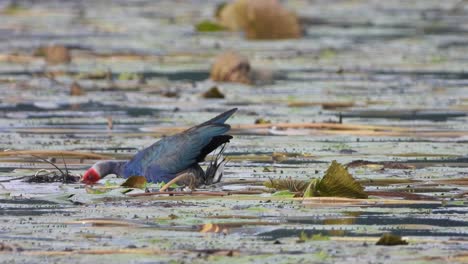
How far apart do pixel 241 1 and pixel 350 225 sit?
12.6m

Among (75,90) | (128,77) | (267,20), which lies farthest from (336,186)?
(267,20)

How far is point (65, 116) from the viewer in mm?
11016

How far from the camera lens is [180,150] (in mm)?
7551

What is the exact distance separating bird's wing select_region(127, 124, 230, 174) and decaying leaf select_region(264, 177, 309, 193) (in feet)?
1.22

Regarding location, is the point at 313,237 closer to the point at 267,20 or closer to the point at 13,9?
the point at 267,20

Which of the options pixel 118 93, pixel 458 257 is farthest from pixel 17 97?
pixel 458 257

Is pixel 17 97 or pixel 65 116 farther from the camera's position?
pixel 17 97

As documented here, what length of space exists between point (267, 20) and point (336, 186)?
11.4 m

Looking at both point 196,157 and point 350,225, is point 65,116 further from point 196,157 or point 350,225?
point 350,225

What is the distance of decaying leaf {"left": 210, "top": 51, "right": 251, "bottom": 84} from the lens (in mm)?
13320

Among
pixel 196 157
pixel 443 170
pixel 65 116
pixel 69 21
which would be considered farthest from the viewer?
pixel 69 21

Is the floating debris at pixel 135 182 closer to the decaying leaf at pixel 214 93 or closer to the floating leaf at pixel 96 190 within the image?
the floating leaf at pixel 96 190

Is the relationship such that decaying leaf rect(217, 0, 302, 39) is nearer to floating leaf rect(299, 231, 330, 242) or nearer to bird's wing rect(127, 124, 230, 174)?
bird's wing rect(127, 124, 230, 174)

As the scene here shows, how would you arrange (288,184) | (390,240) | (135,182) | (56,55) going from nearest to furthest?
(390,240)
(288,184)
(135,182)
(56,55)
